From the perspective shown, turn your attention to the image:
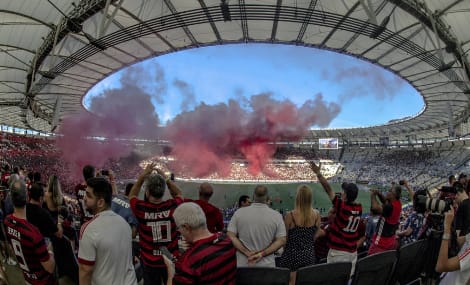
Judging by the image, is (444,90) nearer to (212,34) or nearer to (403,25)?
(403,25)

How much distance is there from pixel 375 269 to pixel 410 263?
1.00 m

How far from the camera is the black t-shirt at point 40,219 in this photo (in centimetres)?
325

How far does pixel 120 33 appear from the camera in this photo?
1508 centimetres

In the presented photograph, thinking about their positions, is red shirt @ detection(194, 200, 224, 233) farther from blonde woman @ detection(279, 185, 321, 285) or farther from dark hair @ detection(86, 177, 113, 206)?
dark hair @ detection(86, 177, 113, 206)

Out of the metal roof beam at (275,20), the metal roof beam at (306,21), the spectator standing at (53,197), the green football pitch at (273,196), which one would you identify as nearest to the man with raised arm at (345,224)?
the spectator standing at (53,197)

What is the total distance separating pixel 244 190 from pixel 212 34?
17580mm

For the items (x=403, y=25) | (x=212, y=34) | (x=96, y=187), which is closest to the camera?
(x=96, y=187)

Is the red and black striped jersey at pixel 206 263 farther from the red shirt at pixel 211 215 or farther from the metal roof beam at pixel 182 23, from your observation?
the metal roof beam at pixel 182 23

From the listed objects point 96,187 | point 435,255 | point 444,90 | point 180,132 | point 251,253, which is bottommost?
point 435,255

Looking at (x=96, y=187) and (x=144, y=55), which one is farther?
(x=144, y=55)

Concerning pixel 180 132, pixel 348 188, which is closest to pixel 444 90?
pixel 180 132

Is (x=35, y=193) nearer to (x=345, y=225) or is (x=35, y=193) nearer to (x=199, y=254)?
(x=199, y=254)

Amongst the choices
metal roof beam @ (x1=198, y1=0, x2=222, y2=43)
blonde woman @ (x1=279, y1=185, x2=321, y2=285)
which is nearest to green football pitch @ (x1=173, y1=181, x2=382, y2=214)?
metal roof beam @ (x1=198, y1=0, x2=222, y2=43)

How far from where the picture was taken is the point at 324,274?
10.2 feet
